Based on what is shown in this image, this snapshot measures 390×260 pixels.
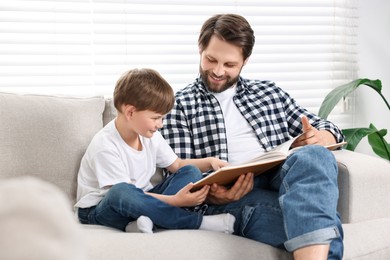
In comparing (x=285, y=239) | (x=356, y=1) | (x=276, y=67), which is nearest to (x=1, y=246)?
(x=285, y=239)

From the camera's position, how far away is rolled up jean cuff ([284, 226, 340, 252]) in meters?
1.52

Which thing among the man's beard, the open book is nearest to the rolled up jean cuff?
the open book

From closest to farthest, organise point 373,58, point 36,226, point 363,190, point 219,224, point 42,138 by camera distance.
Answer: point 36,226 → point 219,224 → point 363,190 → point 42,138 → point 373,58

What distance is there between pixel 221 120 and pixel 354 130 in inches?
35.7

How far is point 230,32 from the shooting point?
216 cm

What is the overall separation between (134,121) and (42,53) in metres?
0.92

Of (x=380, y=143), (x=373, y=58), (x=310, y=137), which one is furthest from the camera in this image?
(x=373, y=58)

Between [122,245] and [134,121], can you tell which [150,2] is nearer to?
[134,121]

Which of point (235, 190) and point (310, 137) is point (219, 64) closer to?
point (310, 137)

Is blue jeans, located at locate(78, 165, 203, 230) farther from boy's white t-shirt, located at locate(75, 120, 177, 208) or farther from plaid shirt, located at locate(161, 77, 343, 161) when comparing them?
plaid shirt, located at locate(161, 77, 343, 161)

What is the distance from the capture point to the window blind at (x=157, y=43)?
101 inches

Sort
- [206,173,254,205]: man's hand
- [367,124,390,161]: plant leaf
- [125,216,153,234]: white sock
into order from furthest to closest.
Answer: [367,124,390,161]: plant leaf < [206,173,254,205]: man's hand < [125,216,153,234]: white sock

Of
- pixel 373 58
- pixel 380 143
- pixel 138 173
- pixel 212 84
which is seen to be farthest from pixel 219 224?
pixel 373 58

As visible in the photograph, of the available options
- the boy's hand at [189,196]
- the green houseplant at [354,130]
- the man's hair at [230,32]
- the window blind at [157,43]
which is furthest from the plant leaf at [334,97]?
the boy's hand at [189,196]
